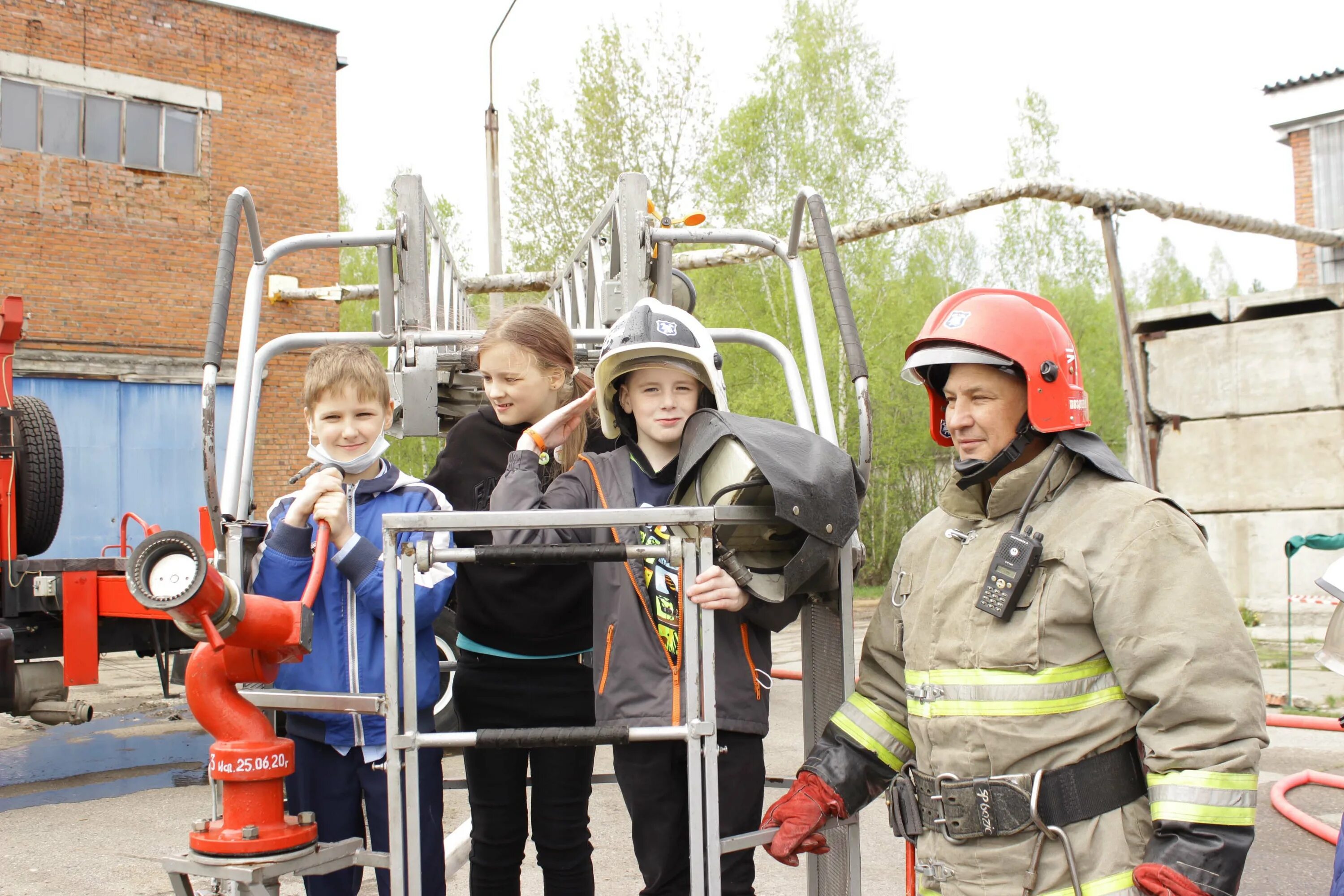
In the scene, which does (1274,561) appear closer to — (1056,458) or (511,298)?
(1056,458)

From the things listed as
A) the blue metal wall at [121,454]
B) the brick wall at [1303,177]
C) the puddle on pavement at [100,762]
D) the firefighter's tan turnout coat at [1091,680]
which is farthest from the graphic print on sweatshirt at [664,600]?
the brick wall at [1303,177]

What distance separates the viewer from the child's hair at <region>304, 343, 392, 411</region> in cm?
241

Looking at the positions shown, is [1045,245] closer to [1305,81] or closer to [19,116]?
[1305,81]

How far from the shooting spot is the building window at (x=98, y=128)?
13438 millimetres

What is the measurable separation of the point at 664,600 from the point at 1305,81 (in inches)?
691

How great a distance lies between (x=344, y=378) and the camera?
241 centimetres

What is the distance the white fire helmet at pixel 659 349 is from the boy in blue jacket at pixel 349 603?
510mm

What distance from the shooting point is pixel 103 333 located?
13.8m

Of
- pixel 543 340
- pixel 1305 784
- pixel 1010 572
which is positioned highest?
pixel 543 340

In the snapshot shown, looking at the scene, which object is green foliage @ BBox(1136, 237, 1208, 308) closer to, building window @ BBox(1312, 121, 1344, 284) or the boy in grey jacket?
building window @ BBox(1312, 121, 1344, 284)

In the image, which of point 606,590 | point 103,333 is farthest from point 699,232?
point 103,333

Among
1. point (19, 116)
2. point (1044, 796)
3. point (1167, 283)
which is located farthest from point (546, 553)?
point (1167, 283)

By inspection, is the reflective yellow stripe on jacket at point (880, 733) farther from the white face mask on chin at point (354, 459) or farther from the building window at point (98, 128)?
the building window at point (98, 128)

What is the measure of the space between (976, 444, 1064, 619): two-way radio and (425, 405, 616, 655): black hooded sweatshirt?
1001mm
